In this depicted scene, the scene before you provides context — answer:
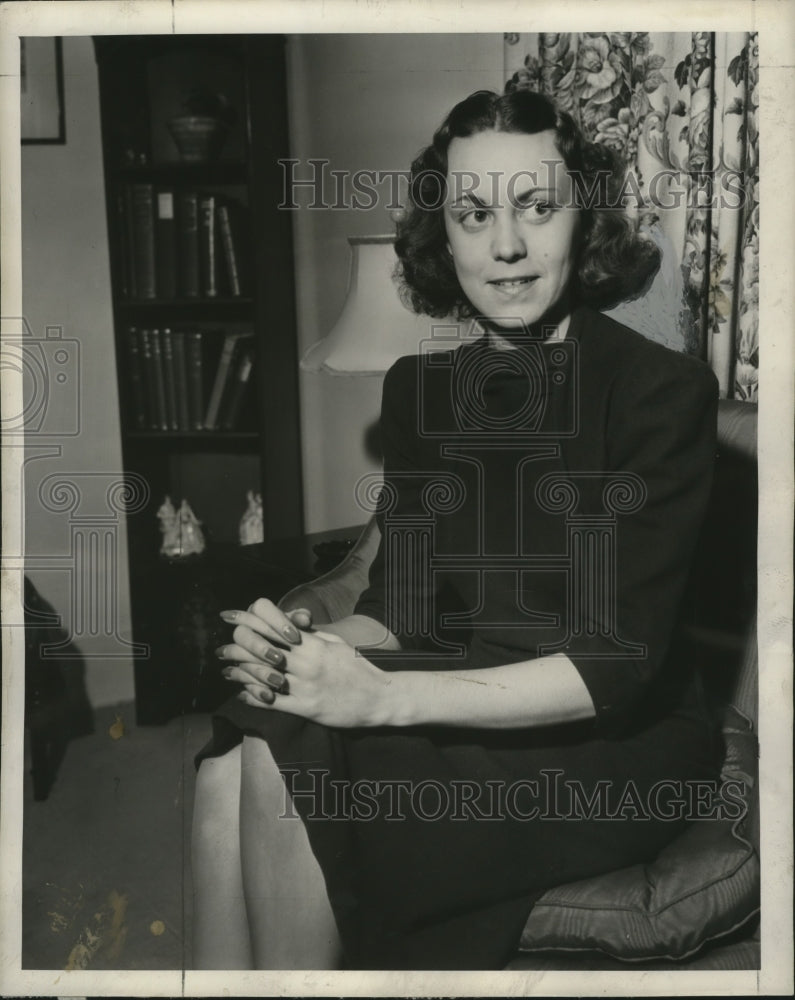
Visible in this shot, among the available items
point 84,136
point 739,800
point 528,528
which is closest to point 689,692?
point 739,800

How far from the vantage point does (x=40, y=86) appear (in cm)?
123

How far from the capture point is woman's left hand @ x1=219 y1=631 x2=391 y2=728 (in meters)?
1.07

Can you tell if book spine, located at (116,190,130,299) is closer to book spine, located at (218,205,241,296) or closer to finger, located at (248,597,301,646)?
book spine, located at (218,205,241,296)

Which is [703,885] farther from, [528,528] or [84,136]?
[84,136]

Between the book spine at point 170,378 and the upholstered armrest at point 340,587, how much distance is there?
26.2 inches

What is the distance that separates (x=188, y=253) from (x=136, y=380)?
279 mm

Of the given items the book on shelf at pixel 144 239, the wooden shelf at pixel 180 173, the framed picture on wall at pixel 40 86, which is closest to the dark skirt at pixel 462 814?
the framed picture on wall at pixel 40 86

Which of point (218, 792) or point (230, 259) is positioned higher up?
point (230, 259)

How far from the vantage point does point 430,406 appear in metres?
1.25

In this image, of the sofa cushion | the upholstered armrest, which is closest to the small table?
the upholstered armrest

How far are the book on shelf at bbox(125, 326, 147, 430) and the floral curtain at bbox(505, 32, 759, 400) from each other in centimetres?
90

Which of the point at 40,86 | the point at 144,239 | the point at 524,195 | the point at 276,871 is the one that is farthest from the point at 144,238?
the point at 276,871

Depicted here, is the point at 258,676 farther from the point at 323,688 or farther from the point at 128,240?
the point at 128,240

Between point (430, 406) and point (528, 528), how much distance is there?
0.22 m
